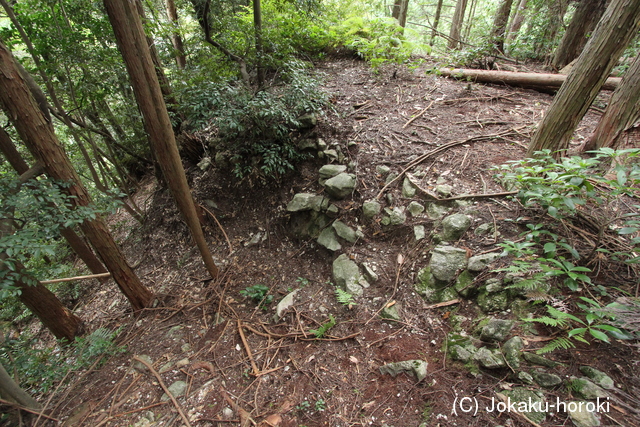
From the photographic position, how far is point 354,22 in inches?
241

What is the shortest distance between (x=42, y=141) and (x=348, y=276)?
12.1ft

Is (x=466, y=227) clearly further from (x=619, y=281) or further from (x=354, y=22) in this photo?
(x=354, y=22)

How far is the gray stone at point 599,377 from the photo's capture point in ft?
5.33

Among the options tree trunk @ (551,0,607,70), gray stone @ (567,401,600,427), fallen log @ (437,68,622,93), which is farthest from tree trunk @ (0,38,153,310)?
tree trunk @ (551,0,607,70)

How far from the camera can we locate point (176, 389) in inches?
105

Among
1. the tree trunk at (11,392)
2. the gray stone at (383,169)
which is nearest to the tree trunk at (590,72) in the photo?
the gray stone at (383,169)

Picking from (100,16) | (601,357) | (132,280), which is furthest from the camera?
(100,16)

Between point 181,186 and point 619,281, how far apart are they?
168 inches

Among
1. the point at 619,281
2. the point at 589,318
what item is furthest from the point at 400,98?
the point at 589,318

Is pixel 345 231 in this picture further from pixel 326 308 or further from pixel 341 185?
pixel 326 308

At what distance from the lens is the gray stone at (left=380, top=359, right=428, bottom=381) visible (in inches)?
87.6

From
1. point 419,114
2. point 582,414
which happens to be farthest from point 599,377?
point 419,114

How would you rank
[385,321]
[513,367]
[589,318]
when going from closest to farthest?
1. [589,318]
2. [513,367]
3. [385,321]

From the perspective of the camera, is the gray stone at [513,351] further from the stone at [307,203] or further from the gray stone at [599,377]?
the stone at [307,203]
